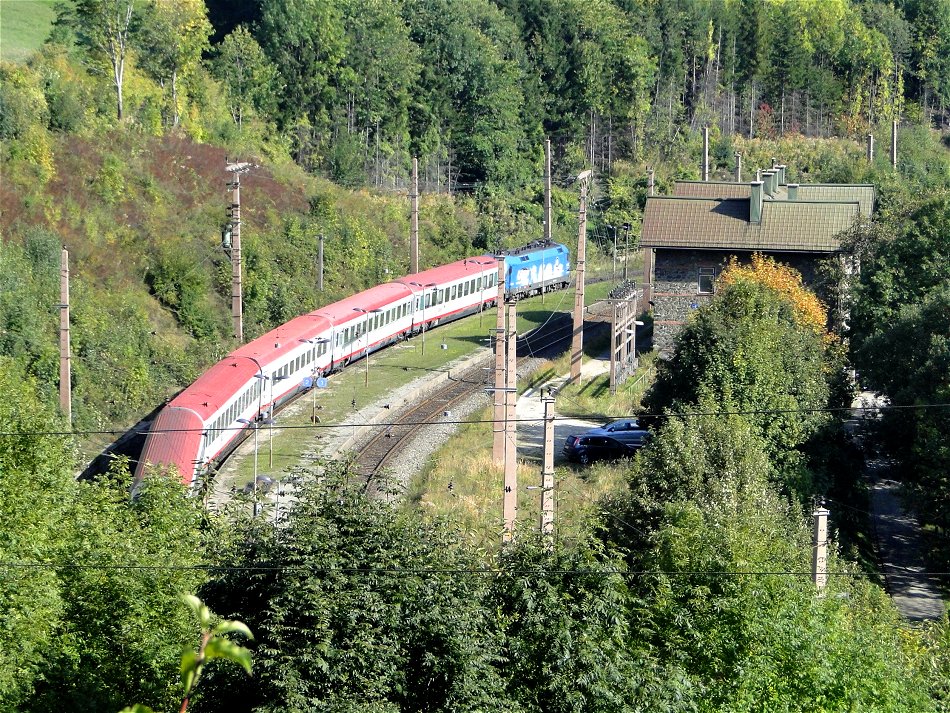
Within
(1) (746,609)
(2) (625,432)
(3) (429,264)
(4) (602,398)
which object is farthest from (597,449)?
(3) (429,264)

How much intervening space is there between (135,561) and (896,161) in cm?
6371

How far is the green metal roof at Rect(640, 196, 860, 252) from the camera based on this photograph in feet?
124

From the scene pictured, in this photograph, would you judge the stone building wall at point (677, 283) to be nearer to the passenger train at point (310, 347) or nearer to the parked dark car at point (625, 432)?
the passenger train at point (310, 347)

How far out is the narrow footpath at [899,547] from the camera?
2384 cm

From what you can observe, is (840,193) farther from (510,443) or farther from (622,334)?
(510,443)

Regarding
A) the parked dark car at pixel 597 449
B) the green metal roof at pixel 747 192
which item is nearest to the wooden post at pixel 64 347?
the parked dark car at pixel 597 449

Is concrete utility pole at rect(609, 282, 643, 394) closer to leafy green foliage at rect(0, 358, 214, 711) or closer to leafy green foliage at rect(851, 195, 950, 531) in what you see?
leafy green foliage at rect(851, 195, 950, 531)

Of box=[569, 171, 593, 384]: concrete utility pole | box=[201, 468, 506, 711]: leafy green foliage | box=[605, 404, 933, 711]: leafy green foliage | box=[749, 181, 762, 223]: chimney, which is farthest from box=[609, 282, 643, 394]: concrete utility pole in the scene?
box=[201, 468, 506, 711]: leafy green foliage

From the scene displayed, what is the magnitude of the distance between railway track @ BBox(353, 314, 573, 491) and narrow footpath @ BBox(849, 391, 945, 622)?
31.4 feet

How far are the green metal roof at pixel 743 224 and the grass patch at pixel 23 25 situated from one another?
104 ft

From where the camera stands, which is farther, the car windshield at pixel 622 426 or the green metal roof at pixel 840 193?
the green metal roof at pixel 840 193

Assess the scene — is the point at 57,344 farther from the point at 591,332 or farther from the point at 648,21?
the point at 648,21

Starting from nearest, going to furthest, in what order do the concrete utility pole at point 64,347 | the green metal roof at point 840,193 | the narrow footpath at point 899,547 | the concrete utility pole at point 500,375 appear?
1. the concrete utility pole at point 500,375
2. the narrow footpath at point 899,547
3. the concrete utility pole at point 64,347
4. the green metal roof at point 840,193

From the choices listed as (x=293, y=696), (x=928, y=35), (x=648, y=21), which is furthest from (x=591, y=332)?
(x=928, y=35)
